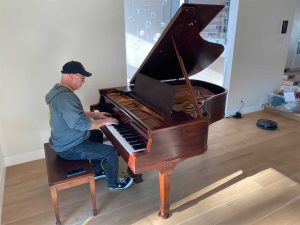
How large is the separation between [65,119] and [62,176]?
16.4 inches

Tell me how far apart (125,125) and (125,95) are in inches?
19.9

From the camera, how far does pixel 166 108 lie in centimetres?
178

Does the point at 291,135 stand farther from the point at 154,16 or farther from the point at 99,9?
the point at 99,9

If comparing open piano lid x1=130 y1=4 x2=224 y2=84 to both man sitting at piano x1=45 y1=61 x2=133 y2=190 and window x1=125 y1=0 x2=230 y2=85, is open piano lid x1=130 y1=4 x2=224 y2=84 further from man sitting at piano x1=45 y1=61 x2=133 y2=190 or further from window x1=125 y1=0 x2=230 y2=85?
window x1=125 y1=0 x2=230 y2=85

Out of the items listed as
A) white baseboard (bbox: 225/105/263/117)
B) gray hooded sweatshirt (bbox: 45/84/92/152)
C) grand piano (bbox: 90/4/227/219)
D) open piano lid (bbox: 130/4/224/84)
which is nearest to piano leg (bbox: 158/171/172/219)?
grand piano (bbox: 90/4/227/219)

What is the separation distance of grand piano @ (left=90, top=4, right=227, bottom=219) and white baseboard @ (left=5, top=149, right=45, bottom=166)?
1.01 metres

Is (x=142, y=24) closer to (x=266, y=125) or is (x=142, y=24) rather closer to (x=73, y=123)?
(x=73, y=123)

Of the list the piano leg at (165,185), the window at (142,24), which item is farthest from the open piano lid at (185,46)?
the piano leg at (165,185)

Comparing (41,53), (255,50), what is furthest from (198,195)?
(255,50)

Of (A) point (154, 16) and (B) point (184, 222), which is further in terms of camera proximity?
(A) point (154, 16)

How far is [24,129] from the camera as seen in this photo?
2648 mm

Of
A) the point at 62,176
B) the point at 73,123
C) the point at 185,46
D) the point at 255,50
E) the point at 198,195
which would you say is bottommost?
the point at 198,195

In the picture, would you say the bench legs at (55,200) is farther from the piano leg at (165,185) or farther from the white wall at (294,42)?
the white wall at (294,42)

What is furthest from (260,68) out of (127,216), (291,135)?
(127,216)
